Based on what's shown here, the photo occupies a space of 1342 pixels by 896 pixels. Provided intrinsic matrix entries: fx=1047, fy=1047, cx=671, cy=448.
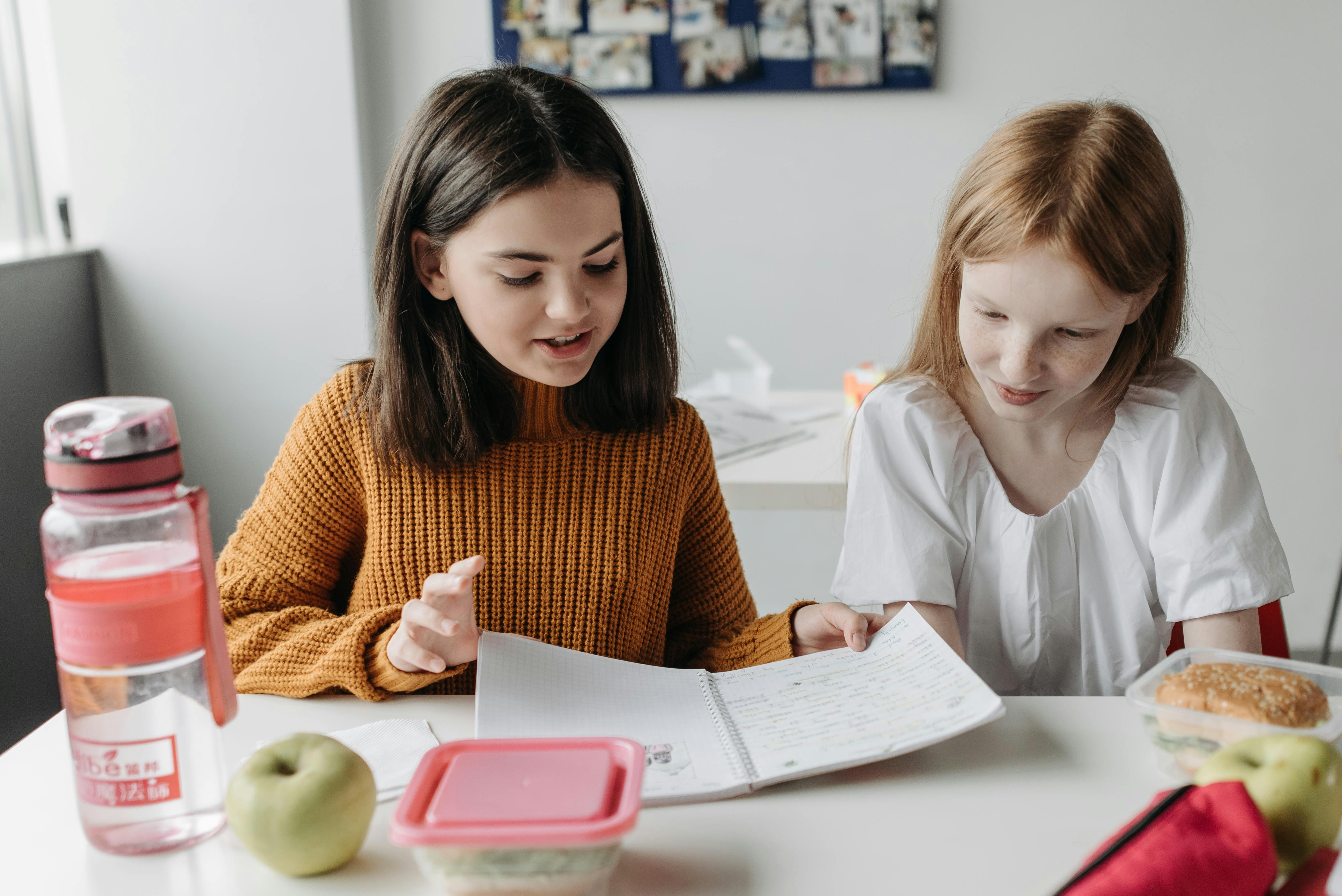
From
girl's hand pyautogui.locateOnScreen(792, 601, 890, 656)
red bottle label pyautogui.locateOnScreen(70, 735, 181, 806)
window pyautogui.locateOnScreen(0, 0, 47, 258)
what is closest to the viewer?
red bottle label pyautogui.locateOnScreen(70, 735, 181, 806)

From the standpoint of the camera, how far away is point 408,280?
999 millimetres

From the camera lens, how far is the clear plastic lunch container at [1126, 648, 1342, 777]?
676mm

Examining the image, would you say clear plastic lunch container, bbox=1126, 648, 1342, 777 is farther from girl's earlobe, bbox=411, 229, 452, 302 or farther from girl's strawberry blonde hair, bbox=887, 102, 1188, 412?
girl's earlobe, bbox=411, 229, 452, 302

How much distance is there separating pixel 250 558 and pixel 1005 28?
2220mm

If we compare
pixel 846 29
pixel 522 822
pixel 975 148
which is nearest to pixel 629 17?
pixel 846 29

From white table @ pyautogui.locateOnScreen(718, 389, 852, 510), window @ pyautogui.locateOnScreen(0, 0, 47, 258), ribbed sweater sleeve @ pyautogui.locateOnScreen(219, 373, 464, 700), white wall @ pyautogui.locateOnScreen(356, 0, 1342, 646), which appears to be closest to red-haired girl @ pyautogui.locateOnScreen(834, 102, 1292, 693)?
white table @ pyautogui.locateOnScreen(718, 389, 852, 510)

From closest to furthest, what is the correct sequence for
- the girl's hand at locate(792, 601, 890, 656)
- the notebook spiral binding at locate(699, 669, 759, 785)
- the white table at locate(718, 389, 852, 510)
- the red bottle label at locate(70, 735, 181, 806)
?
1. the red bottle label at locate(70, 735, 181, 806)
2. the notebook spiral binding at locate(699, 669, 759, 785)
3. the girl's hand at locate(792, 601, 890, 656)
4. the white table at locate(718, 389, 852, 510)

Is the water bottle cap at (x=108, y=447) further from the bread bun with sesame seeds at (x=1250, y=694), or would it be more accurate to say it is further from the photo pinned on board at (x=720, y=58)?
the photo pinned on board at (x=720, y=58)

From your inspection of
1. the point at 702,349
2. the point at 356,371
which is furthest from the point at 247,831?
the point at 702,349

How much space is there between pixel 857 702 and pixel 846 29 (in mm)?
2107

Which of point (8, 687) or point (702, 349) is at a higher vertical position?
point (702, 349)

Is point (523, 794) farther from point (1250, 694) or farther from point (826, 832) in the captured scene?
point (1250, 694)

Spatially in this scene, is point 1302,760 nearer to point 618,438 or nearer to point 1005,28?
point 618,438

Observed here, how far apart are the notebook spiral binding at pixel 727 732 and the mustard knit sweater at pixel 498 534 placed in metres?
0.11
